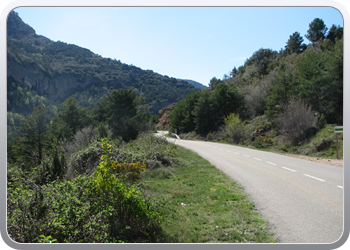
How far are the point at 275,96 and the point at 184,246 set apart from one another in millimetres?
29359

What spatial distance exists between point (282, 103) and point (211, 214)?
25935 millimetres

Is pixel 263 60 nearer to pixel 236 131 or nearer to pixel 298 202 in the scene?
pixel 236 131

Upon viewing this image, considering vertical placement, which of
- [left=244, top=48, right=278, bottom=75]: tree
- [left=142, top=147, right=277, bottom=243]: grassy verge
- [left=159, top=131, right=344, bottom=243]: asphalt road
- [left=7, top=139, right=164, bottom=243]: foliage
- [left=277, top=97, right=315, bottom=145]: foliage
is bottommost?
[left=142, top=147, right=277, bottom=243]: grassy verge

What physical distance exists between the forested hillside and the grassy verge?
2346 millimetres

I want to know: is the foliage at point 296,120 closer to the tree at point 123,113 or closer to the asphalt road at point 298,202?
the asphalt road at point 298,202

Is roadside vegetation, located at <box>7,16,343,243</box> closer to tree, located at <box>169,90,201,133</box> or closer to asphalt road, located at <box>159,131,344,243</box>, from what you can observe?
asphalt road, located at <box>159,131,344,243</box>

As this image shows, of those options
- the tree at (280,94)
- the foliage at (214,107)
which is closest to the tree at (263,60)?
the foliage at (214,107)

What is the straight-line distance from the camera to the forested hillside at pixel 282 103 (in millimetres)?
11688

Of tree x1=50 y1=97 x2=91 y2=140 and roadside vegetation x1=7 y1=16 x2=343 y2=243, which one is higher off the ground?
tree x1=50 y1=97 x2=91 y2=140

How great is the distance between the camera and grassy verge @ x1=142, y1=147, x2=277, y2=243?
3.49 m

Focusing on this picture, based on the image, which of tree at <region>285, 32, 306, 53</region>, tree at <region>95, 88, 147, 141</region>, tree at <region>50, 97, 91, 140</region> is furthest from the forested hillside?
tree at <region>50, 97, 91, 140</region>

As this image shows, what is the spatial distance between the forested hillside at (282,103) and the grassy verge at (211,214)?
2.35 m

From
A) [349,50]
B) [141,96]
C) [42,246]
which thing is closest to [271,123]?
[141,96]
